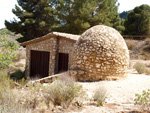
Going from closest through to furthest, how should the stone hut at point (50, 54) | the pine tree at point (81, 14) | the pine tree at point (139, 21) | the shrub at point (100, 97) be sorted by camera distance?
the shrub at point (100, 97) → the stone hut at point (50, 54) → the pine tree at point (81, 14) → the pine tree at point (139, 21)

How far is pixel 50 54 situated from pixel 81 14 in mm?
8335

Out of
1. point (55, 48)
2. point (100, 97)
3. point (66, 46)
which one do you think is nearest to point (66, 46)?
point (66, 46)

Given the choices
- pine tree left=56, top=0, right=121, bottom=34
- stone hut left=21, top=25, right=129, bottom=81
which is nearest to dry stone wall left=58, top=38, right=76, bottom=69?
stone hut left=21, top=25, right=129, bottom=81

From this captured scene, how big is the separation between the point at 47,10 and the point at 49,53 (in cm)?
1140

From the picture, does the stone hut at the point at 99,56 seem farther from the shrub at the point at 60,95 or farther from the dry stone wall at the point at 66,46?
the shrub at the point at 60,95

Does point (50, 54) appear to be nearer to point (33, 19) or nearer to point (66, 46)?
point (66, 46)

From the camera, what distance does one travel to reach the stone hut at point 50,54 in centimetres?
953

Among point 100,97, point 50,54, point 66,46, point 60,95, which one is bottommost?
point 100,97

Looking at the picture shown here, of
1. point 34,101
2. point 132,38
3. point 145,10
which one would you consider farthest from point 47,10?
point 34,101

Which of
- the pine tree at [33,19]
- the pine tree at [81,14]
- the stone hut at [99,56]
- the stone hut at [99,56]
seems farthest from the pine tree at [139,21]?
the stone hut at [99,56]

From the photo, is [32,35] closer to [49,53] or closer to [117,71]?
[49,53]

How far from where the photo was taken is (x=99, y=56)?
7.31 metres

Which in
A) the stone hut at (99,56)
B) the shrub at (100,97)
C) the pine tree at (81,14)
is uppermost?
the pine tree at (81,14)

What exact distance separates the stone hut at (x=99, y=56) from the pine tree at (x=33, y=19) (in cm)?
1287
